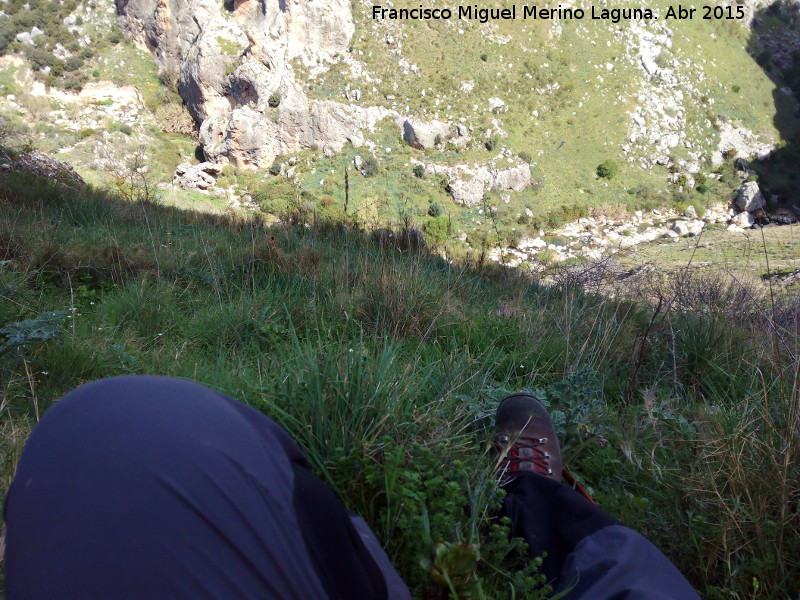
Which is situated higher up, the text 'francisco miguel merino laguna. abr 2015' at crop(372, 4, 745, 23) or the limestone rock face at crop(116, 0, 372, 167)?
the text 'francisco miguel merino laguna. abr 2015' at crop(372, 4, 745, 23)

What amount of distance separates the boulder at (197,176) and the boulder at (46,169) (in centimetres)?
2105

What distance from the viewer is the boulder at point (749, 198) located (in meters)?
29.6

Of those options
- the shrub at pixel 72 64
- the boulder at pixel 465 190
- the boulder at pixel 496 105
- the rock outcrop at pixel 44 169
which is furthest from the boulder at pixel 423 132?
the rock outcrop at pixel 44 169

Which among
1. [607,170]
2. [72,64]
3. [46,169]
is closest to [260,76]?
[72,64]

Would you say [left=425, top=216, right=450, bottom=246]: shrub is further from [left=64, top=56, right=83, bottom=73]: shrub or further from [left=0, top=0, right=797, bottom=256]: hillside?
[left=64, top=56, right=83, bottom=73]: shrub

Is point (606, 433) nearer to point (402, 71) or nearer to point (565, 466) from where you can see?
point (565, 466)

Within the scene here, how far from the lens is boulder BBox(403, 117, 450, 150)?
32.6 meters

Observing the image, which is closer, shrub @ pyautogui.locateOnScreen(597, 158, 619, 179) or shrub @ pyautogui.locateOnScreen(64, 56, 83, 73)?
shrub @ pyautogui.locateOnScreen(597, 158, 619, 179)

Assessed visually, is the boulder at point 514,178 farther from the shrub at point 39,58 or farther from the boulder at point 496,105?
the shrub at point 39,58

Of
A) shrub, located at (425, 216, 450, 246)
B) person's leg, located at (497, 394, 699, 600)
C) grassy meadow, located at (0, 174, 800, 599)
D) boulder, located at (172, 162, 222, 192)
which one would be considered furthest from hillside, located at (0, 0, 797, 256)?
person's leg, located at (497, 394, 699, 600)

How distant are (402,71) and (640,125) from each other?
63.2 feet

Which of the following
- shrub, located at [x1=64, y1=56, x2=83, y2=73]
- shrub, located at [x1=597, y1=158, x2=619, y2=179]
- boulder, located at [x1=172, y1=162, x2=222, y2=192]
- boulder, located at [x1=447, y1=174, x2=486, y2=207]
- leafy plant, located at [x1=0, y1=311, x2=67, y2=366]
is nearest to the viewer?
leafy plant, located at [x1=0, y1=311, x2=67, y2=366]

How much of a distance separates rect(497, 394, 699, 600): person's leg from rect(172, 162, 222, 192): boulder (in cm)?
→ 2876

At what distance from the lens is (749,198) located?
1185 inches
